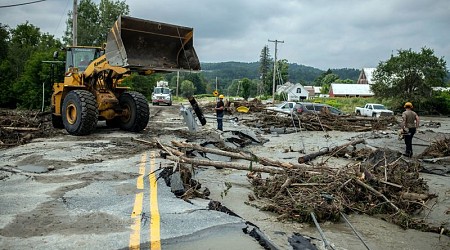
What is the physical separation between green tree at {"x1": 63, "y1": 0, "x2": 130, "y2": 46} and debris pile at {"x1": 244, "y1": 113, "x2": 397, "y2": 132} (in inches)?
1464

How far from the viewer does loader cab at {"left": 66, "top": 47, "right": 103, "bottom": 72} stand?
14656 millimetres

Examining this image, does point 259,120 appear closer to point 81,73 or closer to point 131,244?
point 81,73

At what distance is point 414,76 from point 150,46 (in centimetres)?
4401

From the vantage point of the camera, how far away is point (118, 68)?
12039mm

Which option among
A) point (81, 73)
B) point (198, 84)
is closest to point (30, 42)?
point (81, 73)

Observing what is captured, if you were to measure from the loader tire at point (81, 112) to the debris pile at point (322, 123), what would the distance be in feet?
37.8

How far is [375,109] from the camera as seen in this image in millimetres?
36562

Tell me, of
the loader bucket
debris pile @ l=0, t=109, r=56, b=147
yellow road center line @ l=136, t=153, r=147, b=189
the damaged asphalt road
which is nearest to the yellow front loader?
the loader bucket

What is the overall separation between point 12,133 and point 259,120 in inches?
600

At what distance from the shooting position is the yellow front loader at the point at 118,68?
39.1 ft

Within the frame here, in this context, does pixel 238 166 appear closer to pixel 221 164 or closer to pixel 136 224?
pixel 221 164

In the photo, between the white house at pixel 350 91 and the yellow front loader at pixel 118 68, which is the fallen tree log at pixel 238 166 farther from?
the white house at pixel 350 91

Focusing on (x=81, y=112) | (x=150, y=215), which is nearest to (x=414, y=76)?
(x=81, y=112)

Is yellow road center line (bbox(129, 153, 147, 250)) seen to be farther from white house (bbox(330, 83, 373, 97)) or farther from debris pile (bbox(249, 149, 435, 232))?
white house (bbox(330, 83, 373, 97))
